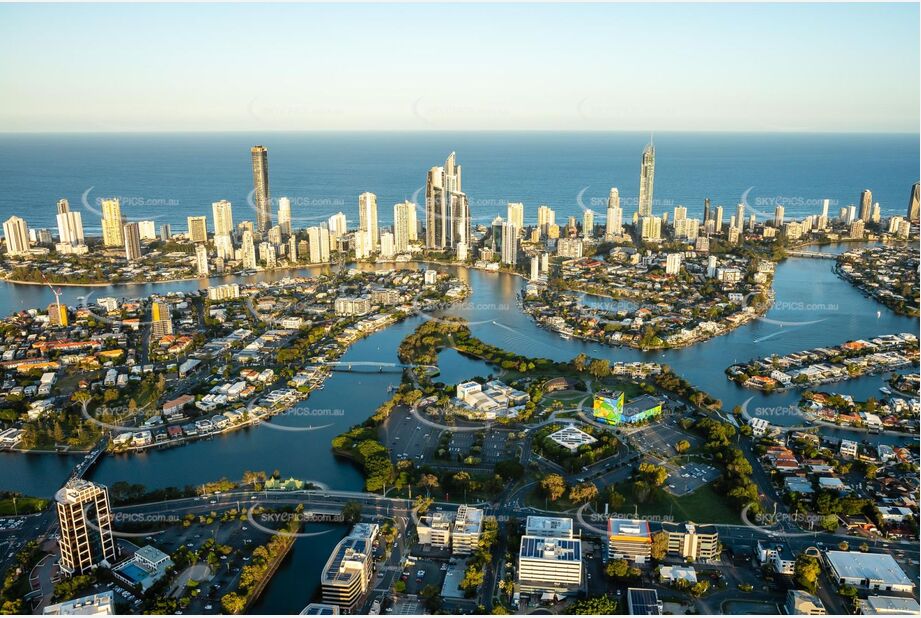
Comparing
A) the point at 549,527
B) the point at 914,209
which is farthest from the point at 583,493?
the point at 914,209

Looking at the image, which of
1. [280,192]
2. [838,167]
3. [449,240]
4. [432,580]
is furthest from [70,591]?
[838,167]

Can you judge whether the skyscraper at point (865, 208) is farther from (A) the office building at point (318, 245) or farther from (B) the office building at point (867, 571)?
(B) the office building at point (867, 571)

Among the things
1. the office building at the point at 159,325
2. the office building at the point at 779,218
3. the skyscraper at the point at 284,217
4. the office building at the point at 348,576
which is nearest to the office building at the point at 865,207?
the office building at the point at 779,218

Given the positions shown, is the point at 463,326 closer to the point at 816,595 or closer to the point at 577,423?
the point at 577,423

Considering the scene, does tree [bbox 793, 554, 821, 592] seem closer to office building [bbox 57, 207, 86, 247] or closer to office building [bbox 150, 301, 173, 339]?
office building [bbox 150, 301, 173, 339]

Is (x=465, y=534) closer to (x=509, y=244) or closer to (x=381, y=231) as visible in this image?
(x=509, y=244)

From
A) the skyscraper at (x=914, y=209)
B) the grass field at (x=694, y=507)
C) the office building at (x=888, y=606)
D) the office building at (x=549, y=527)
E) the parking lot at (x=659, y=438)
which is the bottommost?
the office building at (x=888, y=606)

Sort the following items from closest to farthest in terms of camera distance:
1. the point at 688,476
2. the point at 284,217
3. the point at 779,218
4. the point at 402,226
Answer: the point at 688,476 < the point at 402,226 < the point at 284,217 < the point at 779,218
